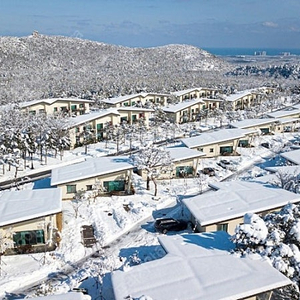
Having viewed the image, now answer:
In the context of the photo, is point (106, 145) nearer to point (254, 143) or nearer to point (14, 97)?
point (254, 143)

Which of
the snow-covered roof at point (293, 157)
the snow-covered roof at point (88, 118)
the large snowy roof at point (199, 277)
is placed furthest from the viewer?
the snow-covered roof at point (88, 118)

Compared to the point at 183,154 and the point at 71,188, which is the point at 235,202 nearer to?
the point at 183,154

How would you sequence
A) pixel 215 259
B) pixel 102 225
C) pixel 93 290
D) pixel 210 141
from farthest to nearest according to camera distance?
1. pixel 210 141
2. pixel 102 225
3. pixel 93 290
4. pixel 215 259

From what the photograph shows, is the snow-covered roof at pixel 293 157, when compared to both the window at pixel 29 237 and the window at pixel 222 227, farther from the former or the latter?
the window at pixel 29 237

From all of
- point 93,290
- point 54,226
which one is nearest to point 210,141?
point 54,226

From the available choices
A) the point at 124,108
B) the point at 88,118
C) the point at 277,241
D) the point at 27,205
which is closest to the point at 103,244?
the point at 27,205

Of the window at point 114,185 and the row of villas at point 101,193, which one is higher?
the row of villas at point 101,193

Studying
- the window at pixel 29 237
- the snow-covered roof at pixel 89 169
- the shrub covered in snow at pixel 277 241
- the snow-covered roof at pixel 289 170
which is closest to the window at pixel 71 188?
the snow-covered roof at pixel 89 169
